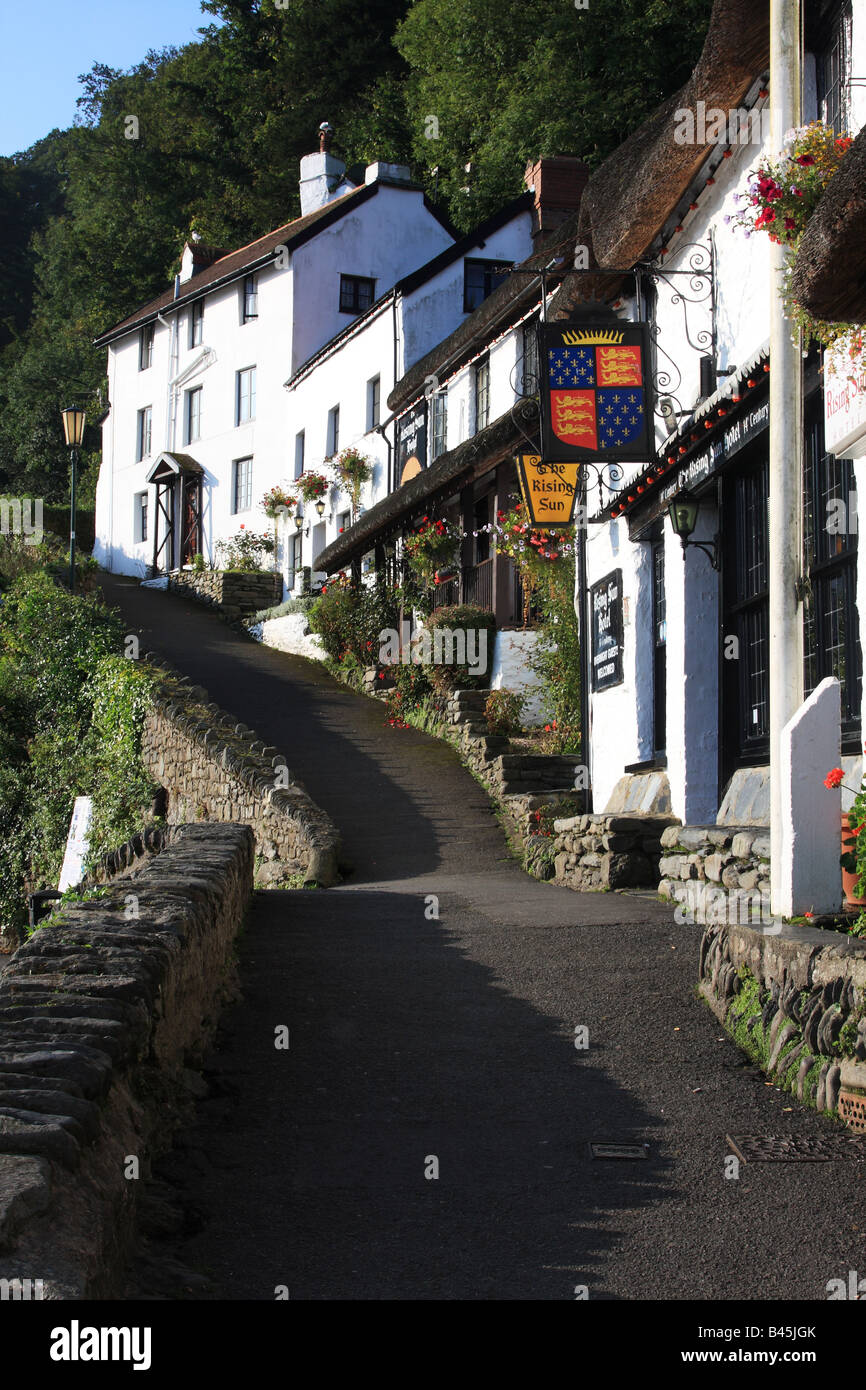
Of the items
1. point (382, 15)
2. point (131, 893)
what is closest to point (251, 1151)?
point (131, 893)

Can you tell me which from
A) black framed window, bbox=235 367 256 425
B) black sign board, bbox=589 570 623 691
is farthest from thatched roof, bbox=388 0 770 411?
black framed window, bbox=235 367 256 425

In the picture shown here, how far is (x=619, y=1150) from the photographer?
5156 millimetres

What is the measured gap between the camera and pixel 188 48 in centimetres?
5519

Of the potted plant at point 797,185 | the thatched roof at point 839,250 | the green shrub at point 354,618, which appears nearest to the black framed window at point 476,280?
the green shrub at point 354,618

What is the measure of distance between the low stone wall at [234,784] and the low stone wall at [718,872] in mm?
3803

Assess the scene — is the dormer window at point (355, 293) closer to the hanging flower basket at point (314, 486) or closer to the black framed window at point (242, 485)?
the black framed window at point (242, 485)

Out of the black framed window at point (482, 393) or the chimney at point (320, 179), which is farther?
the chimney at point (320, 179)

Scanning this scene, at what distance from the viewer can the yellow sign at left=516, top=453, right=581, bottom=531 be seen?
14.6 m

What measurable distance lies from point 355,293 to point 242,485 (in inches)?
239

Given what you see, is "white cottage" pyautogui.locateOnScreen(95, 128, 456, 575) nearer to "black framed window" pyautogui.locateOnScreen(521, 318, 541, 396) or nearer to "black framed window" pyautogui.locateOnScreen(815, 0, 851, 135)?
"black framed window" pyautogui.locateOnScreen(521, 318, 541, 396)

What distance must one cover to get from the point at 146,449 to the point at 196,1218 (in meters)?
40.9

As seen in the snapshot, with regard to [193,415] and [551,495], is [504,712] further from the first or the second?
[193,415]

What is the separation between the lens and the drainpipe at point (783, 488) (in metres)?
6.89

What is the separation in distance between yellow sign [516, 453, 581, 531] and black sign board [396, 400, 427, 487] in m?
11.7
